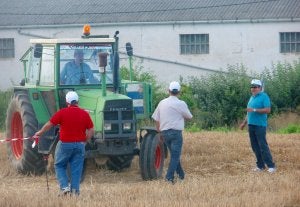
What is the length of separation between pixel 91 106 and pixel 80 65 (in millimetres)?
1024

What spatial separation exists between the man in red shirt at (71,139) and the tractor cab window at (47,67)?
10.1 feet

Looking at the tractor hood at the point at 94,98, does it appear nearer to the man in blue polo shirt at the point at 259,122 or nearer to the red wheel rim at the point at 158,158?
the red wheel rim at the point at 158,158

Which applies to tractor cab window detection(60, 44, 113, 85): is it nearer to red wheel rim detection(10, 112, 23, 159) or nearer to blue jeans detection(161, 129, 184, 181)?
red wheel rim detection(10, 112, 23, 159)

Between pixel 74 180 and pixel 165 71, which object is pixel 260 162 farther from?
pixel 165 71

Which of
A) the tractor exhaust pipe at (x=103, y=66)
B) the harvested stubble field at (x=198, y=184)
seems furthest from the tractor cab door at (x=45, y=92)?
the tractor exhaust pipe at (x=103, y=66)

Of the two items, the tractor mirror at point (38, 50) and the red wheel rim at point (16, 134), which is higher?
the tractor mirror at point (38, 50)

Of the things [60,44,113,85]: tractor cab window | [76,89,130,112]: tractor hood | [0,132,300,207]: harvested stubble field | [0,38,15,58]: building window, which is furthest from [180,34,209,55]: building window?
[76,89,130,112]: tractor hood

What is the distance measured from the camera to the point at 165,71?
135ft

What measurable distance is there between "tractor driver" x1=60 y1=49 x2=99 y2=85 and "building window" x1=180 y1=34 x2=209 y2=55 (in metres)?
23.3

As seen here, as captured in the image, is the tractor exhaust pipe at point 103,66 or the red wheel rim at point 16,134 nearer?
the tractor exhaust pipe at point 103,66

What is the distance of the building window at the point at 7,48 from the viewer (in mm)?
42594

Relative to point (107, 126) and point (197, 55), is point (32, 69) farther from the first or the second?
point (197, 55)

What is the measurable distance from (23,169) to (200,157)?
3.76 m

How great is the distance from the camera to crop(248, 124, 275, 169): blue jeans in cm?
1711
